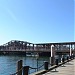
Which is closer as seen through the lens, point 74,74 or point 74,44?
point 74,74

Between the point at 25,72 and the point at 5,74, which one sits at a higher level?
the point at 25,72

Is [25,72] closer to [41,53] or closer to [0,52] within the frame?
[41,53]

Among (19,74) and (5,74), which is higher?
(19,74)

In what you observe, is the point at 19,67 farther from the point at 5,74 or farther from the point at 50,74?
the point at 5,74

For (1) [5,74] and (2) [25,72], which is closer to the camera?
(2) [25,72]

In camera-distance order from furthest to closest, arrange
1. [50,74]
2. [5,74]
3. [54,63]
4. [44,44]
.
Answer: [44,44]
[5,74]
[54,63]
[50,74]

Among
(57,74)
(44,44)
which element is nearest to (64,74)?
(57,74)

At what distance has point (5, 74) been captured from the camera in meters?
32.0

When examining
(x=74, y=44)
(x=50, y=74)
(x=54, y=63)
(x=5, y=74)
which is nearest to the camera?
(x=50, y=74)

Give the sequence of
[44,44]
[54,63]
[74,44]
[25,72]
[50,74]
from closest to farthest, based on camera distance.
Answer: [25,72]
[50,74]
[54,63]
[74,44]
[44,44]

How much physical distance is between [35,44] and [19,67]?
18193 cm

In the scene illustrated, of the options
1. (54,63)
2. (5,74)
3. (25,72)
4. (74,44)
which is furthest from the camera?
(74,44)

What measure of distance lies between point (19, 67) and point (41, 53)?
470 feet

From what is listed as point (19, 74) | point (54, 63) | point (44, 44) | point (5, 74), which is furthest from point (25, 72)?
point (44, 44)
